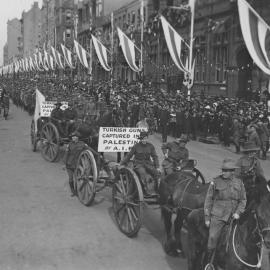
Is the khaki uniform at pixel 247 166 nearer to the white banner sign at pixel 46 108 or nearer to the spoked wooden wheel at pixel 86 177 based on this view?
the spoked wooden wheel at pixel 86 177

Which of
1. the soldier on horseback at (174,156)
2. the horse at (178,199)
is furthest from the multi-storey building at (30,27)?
the horse at (178,199)

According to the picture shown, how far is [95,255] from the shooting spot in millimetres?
6934

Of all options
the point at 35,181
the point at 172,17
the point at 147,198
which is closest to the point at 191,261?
the point at 147,198

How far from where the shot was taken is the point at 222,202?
18.7ft

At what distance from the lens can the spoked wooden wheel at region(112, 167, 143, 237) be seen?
7379 millimetres

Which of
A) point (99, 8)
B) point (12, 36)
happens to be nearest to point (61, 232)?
point (99, 8)

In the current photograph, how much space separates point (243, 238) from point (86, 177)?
189 inches

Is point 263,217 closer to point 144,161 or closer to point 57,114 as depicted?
point 144,161

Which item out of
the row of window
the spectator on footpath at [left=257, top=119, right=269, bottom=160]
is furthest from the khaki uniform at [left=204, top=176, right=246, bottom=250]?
the row of window

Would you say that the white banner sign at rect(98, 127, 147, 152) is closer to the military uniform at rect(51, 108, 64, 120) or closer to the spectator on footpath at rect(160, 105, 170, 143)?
the military uniform at rect(51, 108, 64, 120)

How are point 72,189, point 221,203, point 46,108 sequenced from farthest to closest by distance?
1. point 46,108
2. point 72,189
3. point 221,203

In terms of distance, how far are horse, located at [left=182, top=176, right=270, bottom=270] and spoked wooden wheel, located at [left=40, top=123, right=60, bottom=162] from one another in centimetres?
827

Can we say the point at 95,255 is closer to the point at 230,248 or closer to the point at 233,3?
the point at 230,248

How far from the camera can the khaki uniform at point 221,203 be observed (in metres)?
5.62
